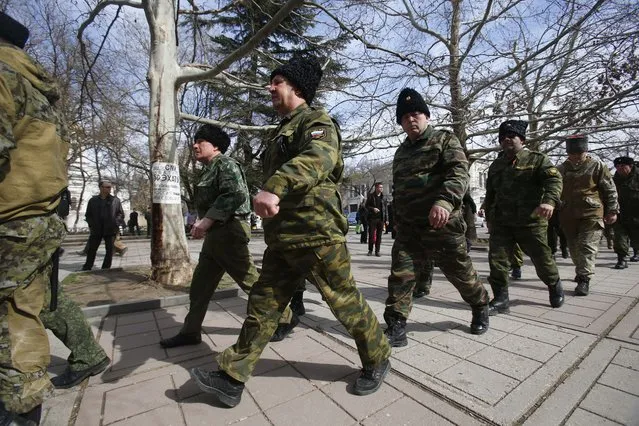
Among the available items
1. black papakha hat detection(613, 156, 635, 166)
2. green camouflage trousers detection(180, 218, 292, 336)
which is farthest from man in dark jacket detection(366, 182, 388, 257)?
green camouflage trousers detection(180, 218, 292, 336)

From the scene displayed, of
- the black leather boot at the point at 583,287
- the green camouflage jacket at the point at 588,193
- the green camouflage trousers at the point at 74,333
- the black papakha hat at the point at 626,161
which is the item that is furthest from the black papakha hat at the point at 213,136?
the black papakha hat at the point at 626,161

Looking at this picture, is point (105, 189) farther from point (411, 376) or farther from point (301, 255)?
point (411, 376)

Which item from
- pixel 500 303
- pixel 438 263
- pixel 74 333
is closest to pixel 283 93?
pixel 438 263

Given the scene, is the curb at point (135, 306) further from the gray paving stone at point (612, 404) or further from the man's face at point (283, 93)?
the gray paving stone at point (612, 404)

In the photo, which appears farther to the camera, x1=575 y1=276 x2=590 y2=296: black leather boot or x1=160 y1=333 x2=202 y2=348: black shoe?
x1=575 y1=276 x2=590 y2=296: black leather boot

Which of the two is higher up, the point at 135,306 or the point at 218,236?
the point at 218,236

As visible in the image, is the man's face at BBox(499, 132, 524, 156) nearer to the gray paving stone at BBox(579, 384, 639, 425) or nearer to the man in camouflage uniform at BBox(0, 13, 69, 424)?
the gray paving stone at BBox(579, 384, 639, 425)

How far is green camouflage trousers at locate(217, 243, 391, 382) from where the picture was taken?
1904 mm

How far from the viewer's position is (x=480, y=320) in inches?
113

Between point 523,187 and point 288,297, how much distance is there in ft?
9.66

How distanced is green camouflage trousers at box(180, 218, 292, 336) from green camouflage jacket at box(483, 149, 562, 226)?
110 inches

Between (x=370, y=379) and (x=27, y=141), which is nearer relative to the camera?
(x=27, y=141)

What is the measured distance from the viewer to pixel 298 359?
2.51m

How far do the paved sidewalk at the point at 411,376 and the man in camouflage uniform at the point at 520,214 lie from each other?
0.35 meters
